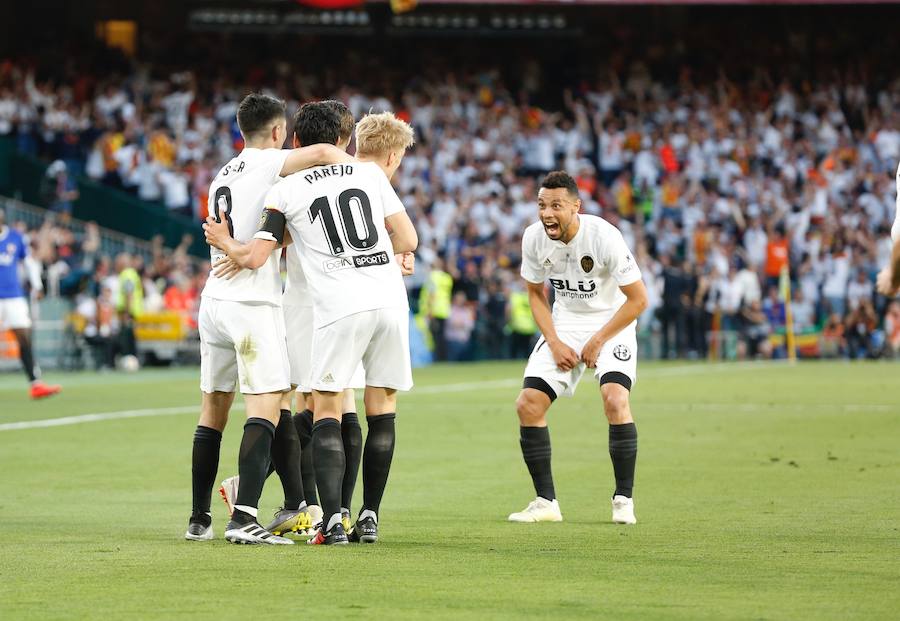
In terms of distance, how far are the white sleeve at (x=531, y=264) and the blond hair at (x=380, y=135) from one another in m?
1.79

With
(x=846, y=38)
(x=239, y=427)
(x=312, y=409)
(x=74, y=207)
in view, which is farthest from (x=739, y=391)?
(x=846, y=38)

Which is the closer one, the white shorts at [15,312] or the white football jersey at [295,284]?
the white football jersey at [295,284]

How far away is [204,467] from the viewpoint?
26.9 feet

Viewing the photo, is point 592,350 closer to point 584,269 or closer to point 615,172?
point 584,269

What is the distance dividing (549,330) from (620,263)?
2.01ft

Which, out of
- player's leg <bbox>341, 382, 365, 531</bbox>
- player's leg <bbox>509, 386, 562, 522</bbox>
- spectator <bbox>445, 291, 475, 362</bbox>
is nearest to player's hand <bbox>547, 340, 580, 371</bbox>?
player's leg <bbox>509, 386, 562, 522</bbox>

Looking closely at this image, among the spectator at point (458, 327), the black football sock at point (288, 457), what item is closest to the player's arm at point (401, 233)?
the black football sock at point (288, 457)

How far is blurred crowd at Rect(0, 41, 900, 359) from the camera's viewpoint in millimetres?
33688

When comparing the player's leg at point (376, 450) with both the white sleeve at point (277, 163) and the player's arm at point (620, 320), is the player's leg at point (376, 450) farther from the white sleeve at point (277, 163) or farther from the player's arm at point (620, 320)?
the player's arm at point (620, 320)

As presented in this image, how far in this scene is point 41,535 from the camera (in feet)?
27.5

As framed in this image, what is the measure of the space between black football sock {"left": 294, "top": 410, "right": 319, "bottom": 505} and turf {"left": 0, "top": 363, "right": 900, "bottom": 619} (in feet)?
1.57

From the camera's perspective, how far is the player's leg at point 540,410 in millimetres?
9422

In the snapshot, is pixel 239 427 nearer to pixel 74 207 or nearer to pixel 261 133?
pixel 261 133

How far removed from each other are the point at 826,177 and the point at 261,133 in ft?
99.2
